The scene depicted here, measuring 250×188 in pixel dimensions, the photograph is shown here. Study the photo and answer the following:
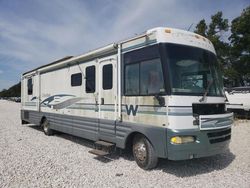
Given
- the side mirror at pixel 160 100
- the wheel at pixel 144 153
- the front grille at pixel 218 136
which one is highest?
the side mirror at pixel 160 100

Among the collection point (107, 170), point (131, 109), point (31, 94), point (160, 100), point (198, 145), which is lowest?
point (107, 170)

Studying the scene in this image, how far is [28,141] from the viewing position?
923 cm

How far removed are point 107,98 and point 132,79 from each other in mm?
1146

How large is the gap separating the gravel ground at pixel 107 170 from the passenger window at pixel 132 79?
69.4 inches

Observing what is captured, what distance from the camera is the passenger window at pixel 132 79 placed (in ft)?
19.4

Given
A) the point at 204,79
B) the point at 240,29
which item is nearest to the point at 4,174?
the point at 204,79

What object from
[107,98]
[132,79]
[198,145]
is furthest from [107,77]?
[198,145]

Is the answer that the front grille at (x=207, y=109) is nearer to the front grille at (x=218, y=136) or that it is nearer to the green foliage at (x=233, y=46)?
the front grille at (x=218, y=136)

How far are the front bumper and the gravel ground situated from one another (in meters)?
0.51

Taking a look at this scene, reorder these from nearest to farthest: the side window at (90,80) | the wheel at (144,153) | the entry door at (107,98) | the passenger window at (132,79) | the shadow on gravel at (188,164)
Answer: the wheel at (144,153)
the shadow on gravel at (188,164)
the passenger window at (132,79)
the entry door at (107,98)
the side window at (90,80)

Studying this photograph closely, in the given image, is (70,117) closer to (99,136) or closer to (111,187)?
(99,136)

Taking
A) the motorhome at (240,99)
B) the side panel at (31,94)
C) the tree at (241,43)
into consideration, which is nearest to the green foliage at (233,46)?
the tree at (241,43)

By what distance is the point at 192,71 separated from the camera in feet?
18.2

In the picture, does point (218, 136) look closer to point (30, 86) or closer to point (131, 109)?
point (131, 109)
